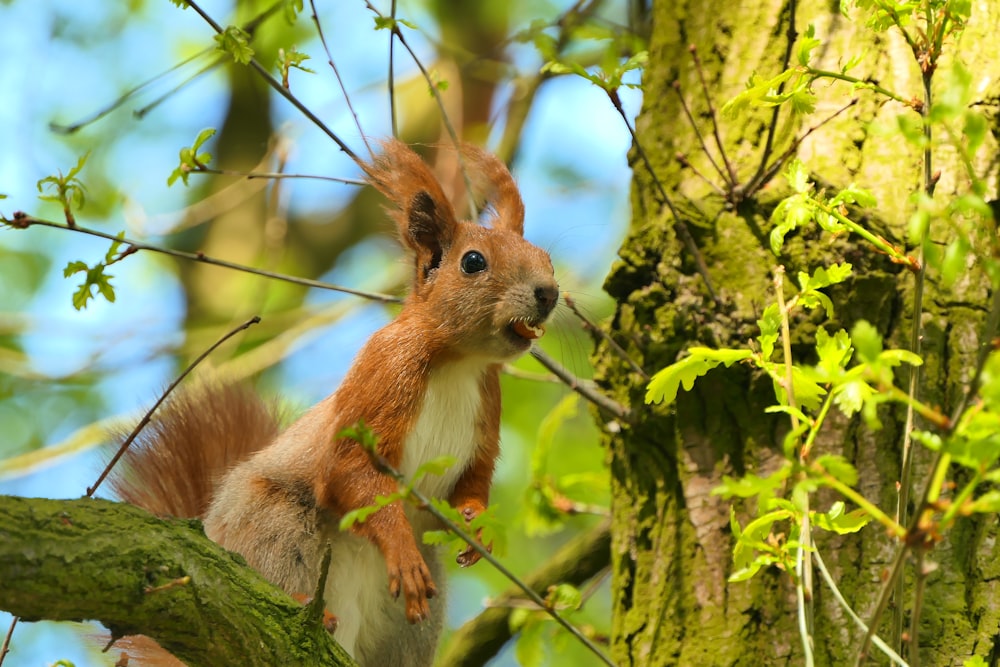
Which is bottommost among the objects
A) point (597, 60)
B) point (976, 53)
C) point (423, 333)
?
point (423, 333)

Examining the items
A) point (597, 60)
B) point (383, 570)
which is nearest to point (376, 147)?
point (383, 570)

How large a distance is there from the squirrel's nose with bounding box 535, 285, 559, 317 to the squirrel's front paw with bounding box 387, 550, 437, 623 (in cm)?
60

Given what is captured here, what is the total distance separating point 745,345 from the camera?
2336mm

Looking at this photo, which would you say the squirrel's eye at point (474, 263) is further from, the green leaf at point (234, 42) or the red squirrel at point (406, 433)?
the green leaf at point (234, 42)

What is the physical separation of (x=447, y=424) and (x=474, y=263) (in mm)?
392

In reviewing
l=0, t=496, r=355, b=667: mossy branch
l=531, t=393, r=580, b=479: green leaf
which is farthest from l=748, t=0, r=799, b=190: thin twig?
l=0, t=496, r=355, b=667: mossy branch

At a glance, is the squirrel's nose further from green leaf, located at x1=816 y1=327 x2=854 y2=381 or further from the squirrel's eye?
green leaf, located at x1=816 y1=327 x2=854 y2=381

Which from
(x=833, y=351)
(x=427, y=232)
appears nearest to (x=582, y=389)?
(x=427, y=232)

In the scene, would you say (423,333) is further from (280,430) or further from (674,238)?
(280,430)

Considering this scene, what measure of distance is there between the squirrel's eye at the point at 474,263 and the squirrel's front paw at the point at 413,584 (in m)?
0.65

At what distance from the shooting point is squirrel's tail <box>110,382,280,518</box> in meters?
2.83

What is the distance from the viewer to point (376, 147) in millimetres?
2475

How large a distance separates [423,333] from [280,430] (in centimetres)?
89

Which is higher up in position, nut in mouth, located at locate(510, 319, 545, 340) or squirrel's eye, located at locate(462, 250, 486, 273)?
squirrel's eye, located at locate(462, 250, 486, 273)
